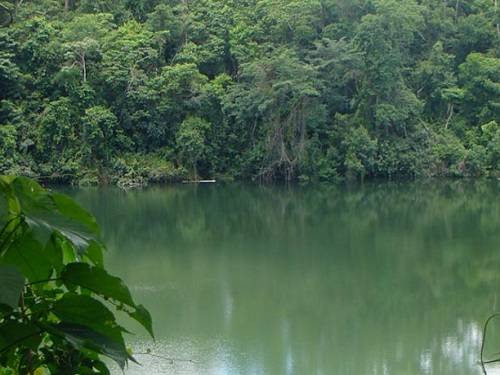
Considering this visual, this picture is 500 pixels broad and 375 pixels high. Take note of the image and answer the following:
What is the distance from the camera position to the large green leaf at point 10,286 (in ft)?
1.56

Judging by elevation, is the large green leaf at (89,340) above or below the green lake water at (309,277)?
above

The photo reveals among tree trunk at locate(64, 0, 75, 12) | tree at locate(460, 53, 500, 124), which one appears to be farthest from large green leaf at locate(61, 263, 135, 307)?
tree trunk at locate(64, 0, 75, 12)

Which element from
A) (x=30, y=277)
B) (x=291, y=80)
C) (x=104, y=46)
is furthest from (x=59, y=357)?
(x=104, y=46)

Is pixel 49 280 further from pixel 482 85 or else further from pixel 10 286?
pixel 482 85

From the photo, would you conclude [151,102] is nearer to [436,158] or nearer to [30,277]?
[436,158]

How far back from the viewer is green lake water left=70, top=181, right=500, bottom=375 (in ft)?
21.0

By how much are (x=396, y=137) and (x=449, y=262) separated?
28.9 ft

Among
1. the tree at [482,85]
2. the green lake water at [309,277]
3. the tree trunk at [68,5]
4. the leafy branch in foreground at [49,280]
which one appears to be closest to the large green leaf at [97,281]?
the leafy branch in foreground at [49,280]

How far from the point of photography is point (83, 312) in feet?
1.73

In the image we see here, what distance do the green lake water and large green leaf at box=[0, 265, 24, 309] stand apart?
214cm

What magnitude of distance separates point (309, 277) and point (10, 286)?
8637 mm

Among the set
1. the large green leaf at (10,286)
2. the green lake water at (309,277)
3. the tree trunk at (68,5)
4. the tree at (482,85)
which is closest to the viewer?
the large green leaf at (10,286)

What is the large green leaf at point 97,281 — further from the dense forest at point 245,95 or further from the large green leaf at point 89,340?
the dense forest at point 245,95

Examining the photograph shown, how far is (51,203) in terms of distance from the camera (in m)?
0.53
